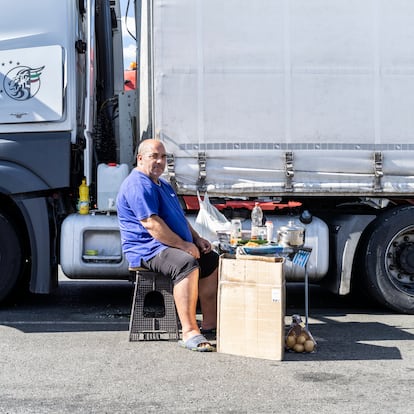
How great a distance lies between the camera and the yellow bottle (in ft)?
21.9

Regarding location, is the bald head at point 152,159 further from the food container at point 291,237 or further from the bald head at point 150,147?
the food container at point 291,237

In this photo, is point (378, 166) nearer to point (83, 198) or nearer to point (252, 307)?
point (252, 307)

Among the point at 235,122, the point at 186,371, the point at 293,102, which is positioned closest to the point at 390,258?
the point at 293,102

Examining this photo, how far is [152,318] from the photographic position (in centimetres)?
553

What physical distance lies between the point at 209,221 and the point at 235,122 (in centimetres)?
95

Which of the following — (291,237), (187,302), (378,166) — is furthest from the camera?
(378,166)

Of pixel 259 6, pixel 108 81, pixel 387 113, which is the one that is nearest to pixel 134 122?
pixel 108 81

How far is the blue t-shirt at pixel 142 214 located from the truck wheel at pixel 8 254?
1317mm

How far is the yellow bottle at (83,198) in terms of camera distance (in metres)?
6.66

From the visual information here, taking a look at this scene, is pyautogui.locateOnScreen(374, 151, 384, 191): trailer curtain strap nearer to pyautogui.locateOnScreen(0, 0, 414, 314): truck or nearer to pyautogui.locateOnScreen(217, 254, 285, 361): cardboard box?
pyautogui.locateOnScreen(0, 0, 414, 314): truck

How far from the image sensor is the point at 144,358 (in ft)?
16.3

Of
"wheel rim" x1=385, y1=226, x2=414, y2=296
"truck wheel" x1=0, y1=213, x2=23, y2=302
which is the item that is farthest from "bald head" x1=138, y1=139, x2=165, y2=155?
"wheel rim" x1=385, y1=226, x2=414, y2=296

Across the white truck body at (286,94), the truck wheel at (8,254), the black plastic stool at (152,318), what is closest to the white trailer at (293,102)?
the white truck body at (286,94)

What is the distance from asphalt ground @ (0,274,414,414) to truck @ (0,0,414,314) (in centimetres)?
66
